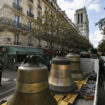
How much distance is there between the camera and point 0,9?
1416 cm

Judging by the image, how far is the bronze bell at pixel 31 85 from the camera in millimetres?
1163

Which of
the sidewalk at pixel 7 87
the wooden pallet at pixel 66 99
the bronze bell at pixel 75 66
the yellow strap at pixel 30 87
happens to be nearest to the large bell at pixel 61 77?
the wooden pallet at pixel 66 99

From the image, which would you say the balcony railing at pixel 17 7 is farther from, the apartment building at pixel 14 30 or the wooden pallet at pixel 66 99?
the wooden pallet at pixel 66 99

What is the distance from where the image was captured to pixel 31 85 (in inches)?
45.8

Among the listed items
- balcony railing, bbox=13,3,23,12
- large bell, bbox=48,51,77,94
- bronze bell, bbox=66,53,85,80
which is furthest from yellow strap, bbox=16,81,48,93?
balcony railing, bbox=13,3,23,12

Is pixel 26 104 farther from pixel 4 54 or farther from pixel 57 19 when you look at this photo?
pixel 4 54

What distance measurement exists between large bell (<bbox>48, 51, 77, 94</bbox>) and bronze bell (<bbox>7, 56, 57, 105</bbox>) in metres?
0.99

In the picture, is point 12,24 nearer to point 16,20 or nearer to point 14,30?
point 14,30

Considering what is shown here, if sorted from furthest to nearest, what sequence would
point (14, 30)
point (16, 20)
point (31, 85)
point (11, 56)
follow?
point (16, 20)
point (14, 30)
point (11, 56)
point (31, 85)

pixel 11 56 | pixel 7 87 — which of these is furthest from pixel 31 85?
pixel 11 56

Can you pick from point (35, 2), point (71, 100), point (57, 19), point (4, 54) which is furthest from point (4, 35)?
point (71, 100)

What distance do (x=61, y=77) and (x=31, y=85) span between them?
1.25 meters

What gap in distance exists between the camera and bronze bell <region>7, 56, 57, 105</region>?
116 centimetres

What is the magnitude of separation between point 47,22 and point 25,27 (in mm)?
7431
